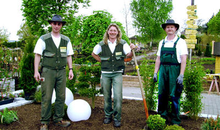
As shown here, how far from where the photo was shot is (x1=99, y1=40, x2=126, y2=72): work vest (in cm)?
397

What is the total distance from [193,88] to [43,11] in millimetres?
12568

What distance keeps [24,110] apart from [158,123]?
3421 millimetres

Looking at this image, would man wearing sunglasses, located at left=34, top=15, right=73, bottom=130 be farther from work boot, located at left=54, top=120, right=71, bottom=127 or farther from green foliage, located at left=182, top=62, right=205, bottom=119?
green foliage, located at left=182, top=62, right=205, bottom=119

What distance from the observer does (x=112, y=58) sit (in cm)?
398

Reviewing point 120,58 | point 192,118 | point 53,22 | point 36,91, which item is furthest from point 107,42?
point 36,91

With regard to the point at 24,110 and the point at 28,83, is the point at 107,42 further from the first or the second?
the point at 28,83

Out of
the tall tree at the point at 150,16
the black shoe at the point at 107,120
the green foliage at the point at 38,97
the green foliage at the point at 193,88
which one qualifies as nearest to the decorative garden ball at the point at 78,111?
the black shoe at the point at 107,120

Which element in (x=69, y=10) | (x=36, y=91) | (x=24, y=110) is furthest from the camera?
(x=69, y=10)

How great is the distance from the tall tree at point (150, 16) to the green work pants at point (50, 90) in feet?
82.1

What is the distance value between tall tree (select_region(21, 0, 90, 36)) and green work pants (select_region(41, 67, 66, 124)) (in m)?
11.0

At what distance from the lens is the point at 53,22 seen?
3.78 metres

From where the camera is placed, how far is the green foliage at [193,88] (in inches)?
171

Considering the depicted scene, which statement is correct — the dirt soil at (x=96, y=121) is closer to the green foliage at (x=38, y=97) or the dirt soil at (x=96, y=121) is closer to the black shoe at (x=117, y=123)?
the black shoe at (x=117, y=123)

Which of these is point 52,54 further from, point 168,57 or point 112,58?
point 168,57
